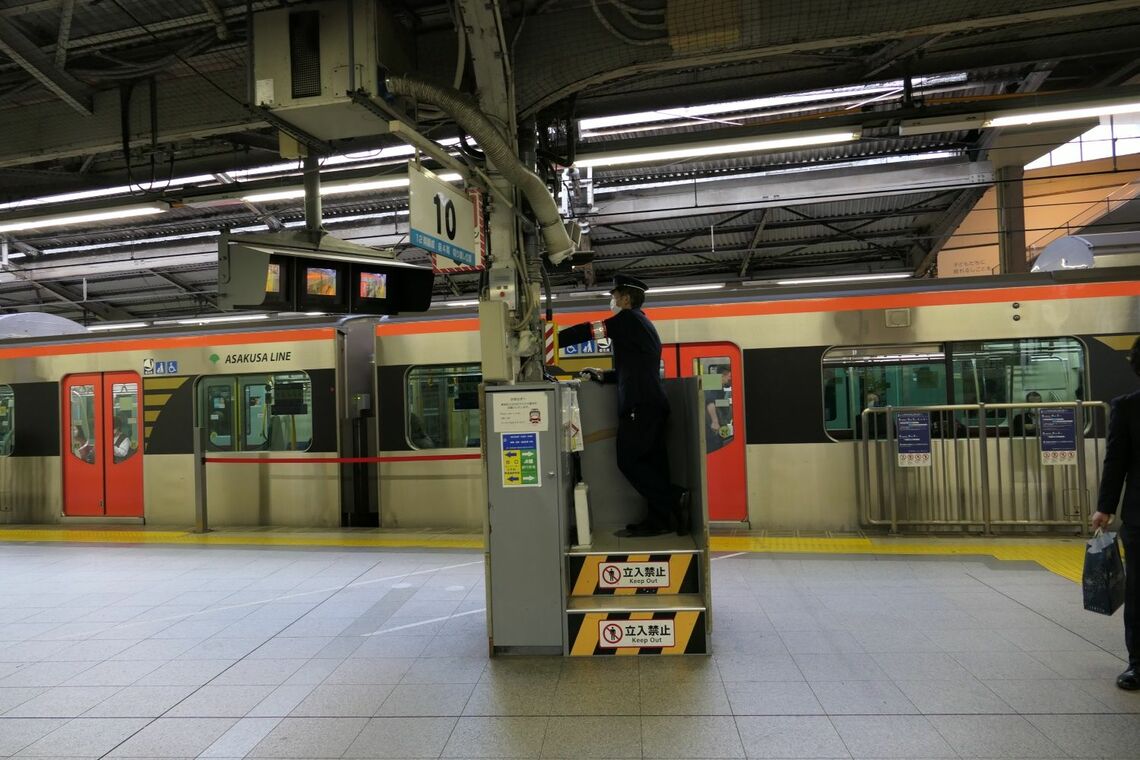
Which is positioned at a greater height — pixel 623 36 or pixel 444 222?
pixel 623 36

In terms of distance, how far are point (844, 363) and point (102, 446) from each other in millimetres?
8867

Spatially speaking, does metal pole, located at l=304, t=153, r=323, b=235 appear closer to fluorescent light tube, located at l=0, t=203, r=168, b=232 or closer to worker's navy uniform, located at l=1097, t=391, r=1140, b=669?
fluorescent light tube, located at l=0, t=203, r=168, b=232

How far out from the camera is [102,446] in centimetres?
891

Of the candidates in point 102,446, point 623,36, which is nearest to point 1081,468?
point 623,36

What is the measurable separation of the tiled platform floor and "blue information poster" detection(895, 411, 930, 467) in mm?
1154

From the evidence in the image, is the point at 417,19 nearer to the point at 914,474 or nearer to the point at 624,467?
the point at 624,467

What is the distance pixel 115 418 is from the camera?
8898 millimetres

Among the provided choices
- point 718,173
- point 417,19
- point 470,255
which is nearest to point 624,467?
point 470,255

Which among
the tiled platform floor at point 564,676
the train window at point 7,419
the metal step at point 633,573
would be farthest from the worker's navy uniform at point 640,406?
the train window at point 7,419

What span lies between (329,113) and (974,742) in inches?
200

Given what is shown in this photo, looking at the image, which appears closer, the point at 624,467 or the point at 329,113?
the point at 624,467

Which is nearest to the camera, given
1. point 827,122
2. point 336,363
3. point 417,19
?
point 417,19

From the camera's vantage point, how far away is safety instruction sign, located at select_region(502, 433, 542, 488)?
4.00m

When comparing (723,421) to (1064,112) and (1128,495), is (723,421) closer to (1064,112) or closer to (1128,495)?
(1064,112)
